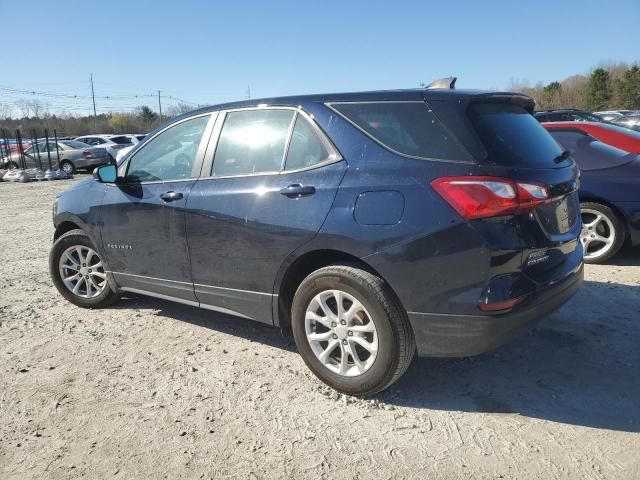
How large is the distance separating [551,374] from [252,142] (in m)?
2.48

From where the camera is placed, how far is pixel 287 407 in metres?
2.99

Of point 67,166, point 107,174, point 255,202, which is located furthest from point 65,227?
point 67,166

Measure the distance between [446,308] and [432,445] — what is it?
0.69m

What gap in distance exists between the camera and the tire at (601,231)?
535cm

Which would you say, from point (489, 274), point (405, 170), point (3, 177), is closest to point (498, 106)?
point (405, 170)

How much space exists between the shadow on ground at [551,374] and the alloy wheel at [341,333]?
309 mm

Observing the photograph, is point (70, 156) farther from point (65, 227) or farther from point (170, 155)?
point (170, 155)

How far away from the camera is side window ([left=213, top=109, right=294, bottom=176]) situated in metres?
3.35

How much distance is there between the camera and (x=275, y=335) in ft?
13.3

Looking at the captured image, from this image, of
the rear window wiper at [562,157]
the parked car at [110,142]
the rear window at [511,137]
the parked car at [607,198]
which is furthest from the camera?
the parked car at [110,142]

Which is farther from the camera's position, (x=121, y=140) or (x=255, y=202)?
(x=121, y=140)

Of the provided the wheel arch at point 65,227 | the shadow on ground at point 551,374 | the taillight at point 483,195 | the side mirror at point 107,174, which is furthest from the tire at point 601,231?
the wheel arch at point 65,227

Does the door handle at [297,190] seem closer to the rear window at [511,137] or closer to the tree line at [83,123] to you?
the rear window at [511,137]

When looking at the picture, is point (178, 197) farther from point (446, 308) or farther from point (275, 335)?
point (446, 308)
